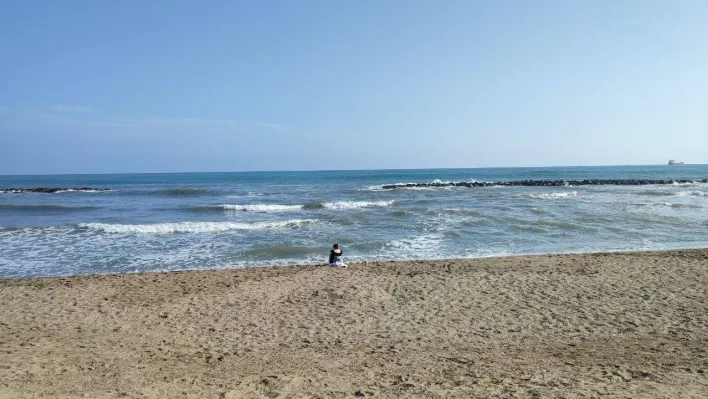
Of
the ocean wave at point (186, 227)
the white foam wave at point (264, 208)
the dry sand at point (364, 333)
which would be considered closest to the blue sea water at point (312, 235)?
the ocean wave at point (186, 227)

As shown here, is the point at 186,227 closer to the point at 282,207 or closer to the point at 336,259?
the point at 282,207

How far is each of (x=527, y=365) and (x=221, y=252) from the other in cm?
1047

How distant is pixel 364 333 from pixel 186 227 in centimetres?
1423

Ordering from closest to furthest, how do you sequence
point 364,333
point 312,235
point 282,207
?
point 364,333, point 312,235, point 282,207

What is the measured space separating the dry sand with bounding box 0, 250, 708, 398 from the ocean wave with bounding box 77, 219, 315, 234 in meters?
8.00

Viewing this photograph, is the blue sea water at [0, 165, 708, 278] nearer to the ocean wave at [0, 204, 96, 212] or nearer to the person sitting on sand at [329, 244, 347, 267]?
the person sitting on sand at [329, 244, 347, 267]

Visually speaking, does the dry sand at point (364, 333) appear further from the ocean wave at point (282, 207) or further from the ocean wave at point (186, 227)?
the ocean wave at point (282, 207)

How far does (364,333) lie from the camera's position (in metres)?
6.56

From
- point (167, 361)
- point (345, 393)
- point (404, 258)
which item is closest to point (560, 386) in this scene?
point (345, 393)

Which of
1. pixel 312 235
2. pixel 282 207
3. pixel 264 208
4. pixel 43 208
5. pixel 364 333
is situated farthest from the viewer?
pixel 282 207

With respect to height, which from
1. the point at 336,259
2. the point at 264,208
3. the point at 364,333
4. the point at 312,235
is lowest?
the point at 364,333

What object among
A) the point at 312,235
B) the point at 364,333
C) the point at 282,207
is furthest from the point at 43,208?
the point at 364,333

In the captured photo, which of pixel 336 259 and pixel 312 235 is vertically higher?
pixel 336 259

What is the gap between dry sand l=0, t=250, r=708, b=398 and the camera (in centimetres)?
491
